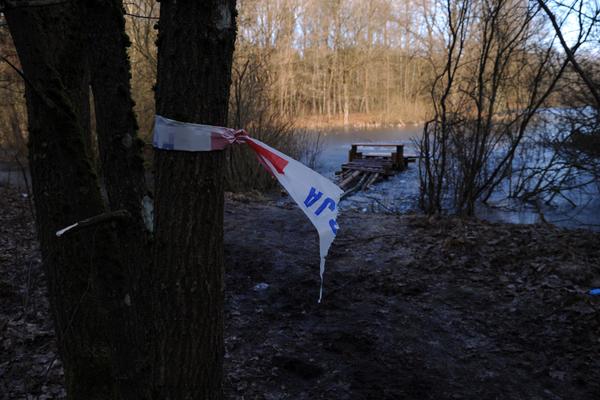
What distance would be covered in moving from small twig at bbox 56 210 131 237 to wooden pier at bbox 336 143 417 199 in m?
10.8

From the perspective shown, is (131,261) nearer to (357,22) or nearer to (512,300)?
(512,300)

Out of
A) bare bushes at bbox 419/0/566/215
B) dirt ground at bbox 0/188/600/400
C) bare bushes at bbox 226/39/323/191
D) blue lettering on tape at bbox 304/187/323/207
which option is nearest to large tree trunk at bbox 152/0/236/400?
blue lettering on tape at bbox 304/187/323/207

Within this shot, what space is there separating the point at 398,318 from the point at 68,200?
2846 millimetres

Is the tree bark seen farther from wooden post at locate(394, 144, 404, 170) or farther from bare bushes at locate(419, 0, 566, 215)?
wooden post at locate(394, 144, 404, 170)

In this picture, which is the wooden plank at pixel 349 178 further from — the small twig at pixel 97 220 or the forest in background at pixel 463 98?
the small twig at pixel 97 220

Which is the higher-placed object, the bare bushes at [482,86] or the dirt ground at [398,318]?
the bare bushes at [482,86]

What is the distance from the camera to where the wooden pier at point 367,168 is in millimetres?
13735

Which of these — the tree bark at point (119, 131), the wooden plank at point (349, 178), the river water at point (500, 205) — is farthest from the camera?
the wooden plank at point (349, 178)

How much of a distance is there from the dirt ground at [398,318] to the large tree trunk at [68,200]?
209 millimetres

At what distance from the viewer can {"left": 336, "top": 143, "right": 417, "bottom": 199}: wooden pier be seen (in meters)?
13.7

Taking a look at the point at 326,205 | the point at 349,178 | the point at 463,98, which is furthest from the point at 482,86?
the point at 326,205

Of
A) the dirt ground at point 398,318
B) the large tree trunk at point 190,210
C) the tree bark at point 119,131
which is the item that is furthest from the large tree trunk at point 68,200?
the large tree trunk at point 190,210

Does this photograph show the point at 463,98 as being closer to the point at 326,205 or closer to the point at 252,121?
the point at 252,121

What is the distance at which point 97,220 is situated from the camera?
5.59 feet
